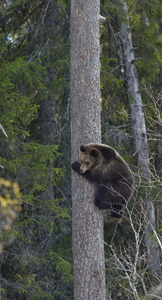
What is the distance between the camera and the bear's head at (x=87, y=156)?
6.73 meters

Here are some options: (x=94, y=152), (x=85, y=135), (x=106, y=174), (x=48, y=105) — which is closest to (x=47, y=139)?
(x=48, y=105)

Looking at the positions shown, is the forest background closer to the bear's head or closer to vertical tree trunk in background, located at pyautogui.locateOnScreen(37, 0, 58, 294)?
vertical tree trunk in background, located at pyautogui.locateOnScreen(37, 0, 58, 294)

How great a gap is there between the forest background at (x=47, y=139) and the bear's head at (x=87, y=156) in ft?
8.24

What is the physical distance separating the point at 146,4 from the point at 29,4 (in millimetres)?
3234

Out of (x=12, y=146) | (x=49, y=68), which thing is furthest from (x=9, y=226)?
(x=49, y=68)

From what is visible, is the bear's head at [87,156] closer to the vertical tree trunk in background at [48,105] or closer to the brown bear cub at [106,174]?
the brown bear cub at [106,174]

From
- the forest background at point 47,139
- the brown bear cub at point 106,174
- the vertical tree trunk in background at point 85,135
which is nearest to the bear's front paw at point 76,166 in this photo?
the brown bear cub at point 106,174

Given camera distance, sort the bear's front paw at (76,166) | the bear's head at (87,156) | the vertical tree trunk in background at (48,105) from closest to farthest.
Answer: the bear's head at (87,156) → the bear's front paw at (76,166) → the vertical tree trunk in background at (48,105)

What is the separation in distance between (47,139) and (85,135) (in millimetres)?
5980

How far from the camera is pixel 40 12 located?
13703mm

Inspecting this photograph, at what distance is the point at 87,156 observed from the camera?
6766mm

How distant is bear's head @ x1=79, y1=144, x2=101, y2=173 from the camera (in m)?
6.73

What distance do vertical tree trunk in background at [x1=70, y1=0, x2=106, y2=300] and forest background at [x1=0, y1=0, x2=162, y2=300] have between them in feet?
7.76

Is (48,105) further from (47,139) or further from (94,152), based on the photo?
(94,152)
